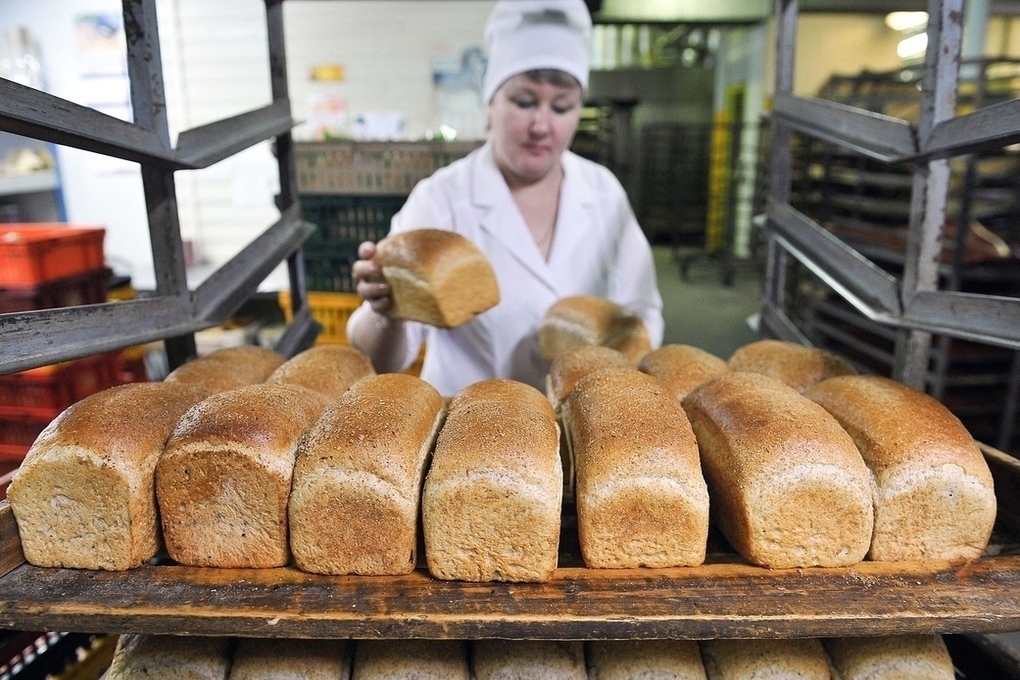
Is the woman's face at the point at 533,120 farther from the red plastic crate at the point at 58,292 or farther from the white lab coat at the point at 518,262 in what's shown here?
the red plastic crate at the point at 58,292

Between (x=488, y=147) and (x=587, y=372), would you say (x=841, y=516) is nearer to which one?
(x=587, y=372)

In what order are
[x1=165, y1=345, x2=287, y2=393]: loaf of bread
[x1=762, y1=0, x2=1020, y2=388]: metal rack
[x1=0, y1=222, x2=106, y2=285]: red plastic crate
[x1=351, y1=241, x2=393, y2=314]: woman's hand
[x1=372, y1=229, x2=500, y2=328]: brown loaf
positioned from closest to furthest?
[x1=762, y1=0, x2=1020, y2=388]: metal rack → [x1=165, y1=345, x2=287, y2=393]: loaf of bread → [x1=372, y1=229, x2=500, y2=328]: brown loaf → [x1=351, y1=241, x2=393, y2=314]: woman's hand → [x1=0, y1=222, x2=106, y2=285]: red plastic crate

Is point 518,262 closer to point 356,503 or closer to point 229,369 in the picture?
point 229,369

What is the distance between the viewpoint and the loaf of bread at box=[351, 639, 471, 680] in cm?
102

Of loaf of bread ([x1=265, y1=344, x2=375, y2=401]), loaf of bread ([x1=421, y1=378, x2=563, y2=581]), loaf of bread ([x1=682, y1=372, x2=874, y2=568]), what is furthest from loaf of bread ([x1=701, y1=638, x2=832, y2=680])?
loaf of bread ([x1=265, y1=344, x2=375, y2=401])

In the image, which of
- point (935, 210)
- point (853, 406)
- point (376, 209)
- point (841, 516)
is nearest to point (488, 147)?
point (376, 209)

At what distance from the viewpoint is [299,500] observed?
3.19 ft

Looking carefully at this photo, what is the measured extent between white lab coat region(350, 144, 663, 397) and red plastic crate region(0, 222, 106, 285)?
1.57 metres

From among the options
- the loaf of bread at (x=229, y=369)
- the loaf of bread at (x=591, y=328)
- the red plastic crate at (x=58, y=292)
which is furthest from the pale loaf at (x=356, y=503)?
the red plastic crate at (x=58, y=292)

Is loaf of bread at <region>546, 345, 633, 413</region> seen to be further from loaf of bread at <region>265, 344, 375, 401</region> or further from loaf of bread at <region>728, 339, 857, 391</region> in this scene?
loaf of bread at <region>265, 344, 375, 401</region>

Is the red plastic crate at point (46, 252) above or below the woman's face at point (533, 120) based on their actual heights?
below

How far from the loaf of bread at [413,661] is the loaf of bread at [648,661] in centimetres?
22

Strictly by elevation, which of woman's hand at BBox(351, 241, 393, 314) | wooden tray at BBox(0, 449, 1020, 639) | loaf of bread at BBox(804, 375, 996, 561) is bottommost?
wooden tray at BBox(0, 449, 1020, 639)

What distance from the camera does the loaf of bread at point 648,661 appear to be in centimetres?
104
